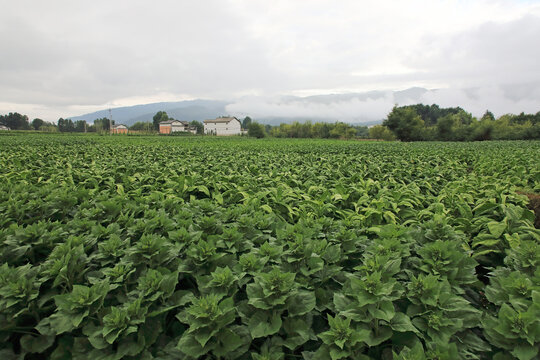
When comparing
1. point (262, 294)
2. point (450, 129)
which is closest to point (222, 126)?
point (450, 129)

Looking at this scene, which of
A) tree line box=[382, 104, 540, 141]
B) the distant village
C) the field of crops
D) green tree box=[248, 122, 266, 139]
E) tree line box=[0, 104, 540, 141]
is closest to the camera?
the field of crops

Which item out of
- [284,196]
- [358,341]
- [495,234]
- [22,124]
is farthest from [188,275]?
[22,124]

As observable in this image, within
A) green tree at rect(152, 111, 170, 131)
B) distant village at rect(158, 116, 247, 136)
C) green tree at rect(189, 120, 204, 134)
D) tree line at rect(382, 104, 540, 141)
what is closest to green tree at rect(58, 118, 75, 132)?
green tree at rect(152, 111, 170, 131)

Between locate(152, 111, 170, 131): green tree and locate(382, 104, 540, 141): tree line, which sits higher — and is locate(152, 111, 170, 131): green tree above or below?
above

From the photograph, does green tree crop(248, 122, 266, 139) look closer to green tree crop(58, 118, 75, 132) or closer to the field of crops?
green tree crop(58, 118, 75, 132)

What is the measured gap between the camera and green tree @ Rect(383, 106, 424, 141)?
222 feet

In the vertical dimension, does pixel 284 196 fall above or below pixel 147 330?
above

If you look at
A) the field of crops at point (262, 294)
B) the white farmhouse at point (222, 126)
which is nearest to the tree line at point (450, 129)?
the white farmhouse at point (222, 126)

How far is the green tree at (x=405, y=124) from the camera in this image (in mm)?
67812

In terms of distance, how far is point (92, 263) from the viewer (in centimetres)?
241

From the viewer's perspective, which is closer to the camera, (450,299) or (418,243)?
(450,299)

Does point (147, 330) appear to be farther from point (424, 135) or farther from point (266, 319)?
point (424, 135)

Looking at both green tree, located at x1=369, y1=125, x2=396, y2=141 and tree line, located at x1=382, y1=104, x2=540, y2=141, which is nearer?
tree line, located at x1=382, y1=104, x2=540, y2=141

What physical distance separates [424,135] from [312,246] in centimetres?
7523
